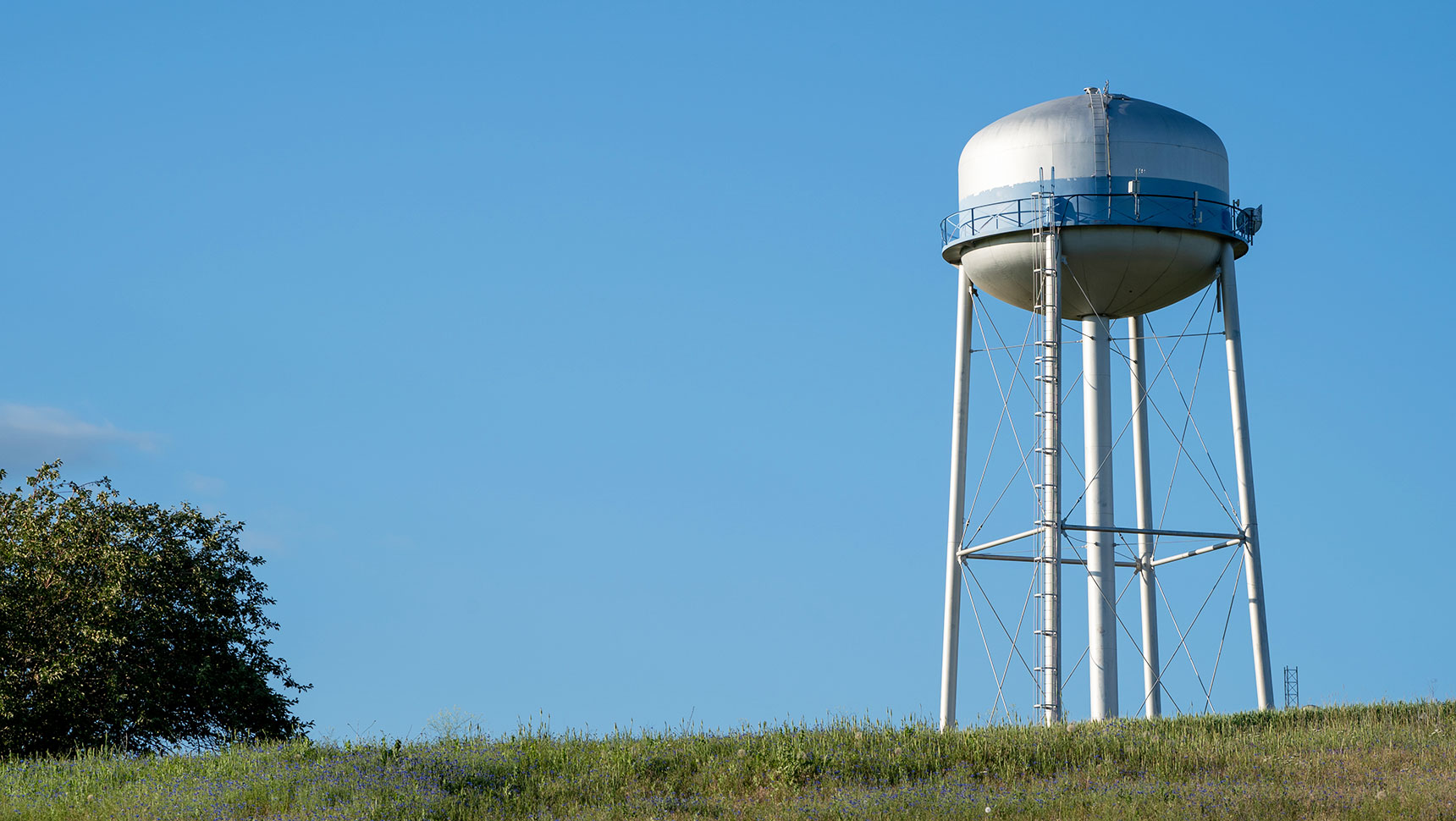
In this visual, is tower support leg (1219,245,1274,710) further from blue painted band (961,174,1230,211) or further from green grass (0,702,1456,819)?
green grass (0,702,1456,819)

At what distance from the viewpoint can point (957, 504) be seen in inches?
1144

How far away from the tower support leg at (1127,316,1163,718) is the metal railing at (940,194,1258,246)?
Result: 2.91 metres

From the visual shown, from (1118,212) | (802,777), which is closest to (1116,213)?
(1118,212)

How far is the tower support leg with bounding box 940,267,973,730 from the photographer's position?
→ 2855cm

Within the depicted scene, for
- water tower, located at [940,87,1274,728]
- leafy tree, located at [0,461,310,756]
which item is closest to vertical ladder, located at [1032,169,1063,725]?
water tower, located at [940,87,1274,728]

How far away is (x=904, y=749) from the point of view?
19.0 metres

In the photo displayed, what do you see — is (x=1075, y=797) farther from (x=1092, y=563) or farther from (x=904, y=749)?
(x=1092, y=563)

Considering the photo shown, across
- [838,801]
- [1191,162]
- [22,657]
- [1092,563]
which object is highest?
[1191,162]

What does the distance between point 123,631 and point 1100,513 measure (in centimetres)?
1725

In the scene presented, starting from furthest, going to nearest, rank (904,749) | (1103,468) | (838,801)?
(1103,468) < (904,749) < (838,801)

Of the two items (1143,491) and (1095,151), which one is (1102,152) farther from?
(1143,491)

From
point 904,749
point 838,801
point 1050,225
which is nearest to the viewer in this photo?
point 838,801

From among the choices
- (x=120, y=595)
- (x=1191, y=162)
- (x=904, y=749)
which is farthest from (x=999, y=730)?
(x=120, y=595)

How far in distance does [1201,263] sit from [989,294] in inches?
145
